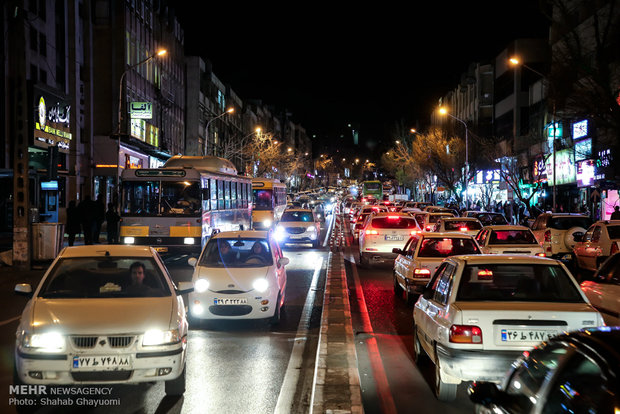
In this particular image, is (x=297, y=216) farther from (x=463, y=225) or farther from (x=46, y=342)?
(x=46, y=342)

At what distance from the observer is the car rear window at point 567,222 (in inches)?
803

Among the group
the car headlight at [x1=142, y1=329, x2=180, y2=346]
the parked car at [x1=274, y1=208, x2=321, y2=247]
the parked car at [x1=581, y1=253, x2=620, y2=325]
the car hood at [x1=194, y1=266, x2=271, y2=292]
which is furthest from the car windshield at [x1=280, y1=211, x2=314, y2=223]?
the car headlight at [x1=142, y1=329, x2=180, y2=346]

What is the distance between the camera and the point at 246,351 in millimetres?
9031

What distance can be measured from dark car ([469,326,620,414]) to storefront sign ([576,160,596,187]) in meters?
34.5

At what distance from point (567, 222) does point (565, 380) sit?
1860 centimetres

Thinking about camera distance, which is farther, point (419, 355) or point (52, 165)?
point (52, 165)

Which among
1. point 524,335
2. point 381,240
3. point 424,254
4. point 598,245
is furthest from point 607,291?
point 381,240

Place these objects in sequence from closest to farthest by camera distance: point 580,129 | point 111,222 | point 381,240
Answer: point 381,240, point 111,222, point 580,129

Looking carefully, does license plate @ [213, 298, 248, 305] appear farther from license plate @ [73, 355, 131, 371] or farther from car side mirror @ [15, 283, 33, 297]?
license plate @ [73, 355, 131, 371]

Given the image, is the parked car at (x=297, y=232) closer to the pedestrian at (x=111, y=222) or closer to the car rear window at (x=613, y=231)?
the pedestrian at (x=111, y=222)

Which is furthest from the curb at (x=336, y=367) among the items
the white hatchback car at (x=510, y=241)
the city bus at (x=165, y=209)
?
the city bus at (x=165, y=209)

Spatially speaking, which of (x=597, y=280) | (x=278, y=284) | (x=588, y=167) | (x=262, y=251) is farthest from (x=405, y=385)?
(x=588, y=167)

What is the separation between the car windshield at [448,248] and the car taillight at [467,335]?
683cm

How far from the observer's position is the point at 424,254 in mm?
13102
